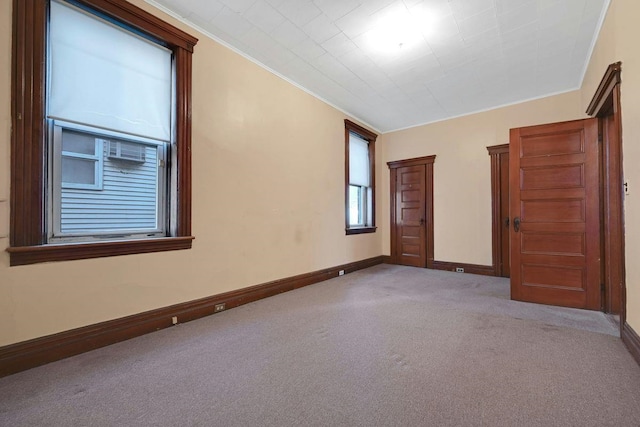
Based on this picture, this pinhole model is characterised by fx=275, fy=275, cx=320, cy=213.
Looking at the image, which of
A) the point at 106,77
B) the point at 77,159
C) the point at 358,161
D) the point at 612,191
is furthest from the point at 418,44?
the point at 77,159

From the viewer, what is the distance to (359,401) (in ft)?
4.93

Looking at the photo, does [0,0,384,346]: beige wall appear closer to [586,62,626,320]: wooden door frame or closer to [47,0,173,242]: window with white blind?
[47,0,173,242]: window with white blind

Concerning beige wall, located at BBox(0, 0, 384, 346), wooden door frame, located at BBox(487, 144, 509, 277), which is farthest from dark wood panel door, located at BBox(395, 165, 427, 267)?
beige wall, located at BBox(0, 0, 384, 346)

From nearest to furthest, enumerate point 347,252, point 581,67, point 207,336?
point 207,336 < point 581,67 < point 347,252

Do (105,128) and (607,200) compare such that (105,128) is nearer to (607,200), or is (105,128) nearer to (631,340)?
(631,340)

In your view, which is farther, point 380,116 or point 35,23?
point 380,116

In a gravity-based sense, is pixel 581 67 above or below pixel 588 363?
above

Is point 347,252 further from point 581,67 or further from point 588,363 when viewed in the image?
point 581,67

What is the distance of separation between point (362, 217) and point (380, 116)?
1988 mm

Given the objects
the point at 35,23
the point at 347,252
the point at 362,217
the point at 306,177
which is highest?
the point at 35,23

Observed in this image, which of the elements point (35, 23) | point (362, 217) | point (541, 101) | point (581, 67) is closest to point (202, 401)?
point (35, 23)

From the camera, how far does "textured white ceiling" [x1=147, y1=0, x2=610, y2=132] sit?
2.52 metres

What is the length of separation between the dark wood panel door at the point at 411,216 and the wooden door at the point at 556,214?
209 cm

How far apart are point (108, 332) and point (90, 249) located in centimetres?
67
